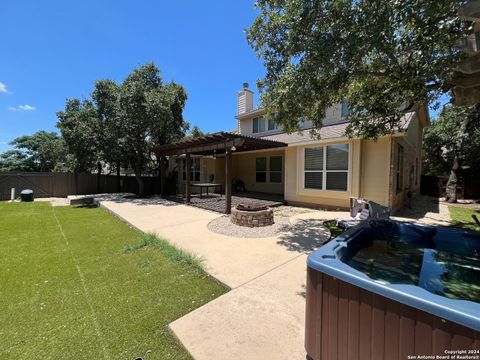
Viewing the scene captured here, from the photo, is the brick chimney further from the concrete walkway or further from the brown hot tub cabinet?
the brown hot tub cabinet

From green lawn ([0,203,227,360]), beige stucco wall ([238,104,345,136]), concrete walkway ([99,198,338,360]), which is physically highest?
beige stucco wall ([238,104,345,136])

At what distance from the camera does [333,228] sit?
697cm

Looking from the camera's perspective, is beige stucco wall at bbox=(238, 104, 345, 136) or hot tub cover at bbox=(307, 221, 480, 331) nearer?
hot tub cover at bbox=(307, 221, 480, 331)

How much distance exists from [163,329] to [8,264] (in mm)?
4323

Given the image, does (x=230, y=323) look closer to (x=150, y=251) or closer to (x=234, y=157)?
(x=150, y=251)

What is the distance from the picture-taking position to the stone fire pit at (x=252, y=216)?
711 cm

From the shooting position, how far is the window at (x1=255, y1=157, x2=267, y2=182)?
15305 millimetres

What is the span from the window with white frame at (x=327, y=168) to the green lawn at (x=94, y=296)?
724 centimetres

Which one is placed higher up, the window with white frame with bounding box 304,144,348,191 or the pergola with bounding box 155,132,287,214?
the pergola with bounding box 155,132,287,214

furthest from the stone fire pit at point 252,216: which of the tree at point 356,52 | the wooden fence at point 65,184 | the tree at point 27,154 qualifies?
Answer: the tree at point 27,154

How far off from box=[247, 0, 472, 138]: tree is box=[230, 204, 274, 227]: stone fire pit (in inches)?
109

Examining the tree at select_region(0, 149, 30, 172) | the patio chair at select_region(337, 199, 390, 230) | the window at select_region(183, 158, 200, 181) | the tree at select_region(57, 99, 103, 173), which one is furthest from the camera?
the tree at select_region(0, 149, 30, 172)

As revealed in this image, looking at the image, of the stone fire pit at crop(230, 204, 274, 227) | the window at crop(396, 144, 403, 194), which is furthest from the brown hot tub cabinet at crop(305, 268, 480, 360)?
the window at crop(396, 144, 403, 194)

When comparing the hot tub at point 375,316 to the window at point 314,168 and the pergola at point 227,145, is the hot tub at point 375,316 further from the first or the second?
the window at point 314,168
